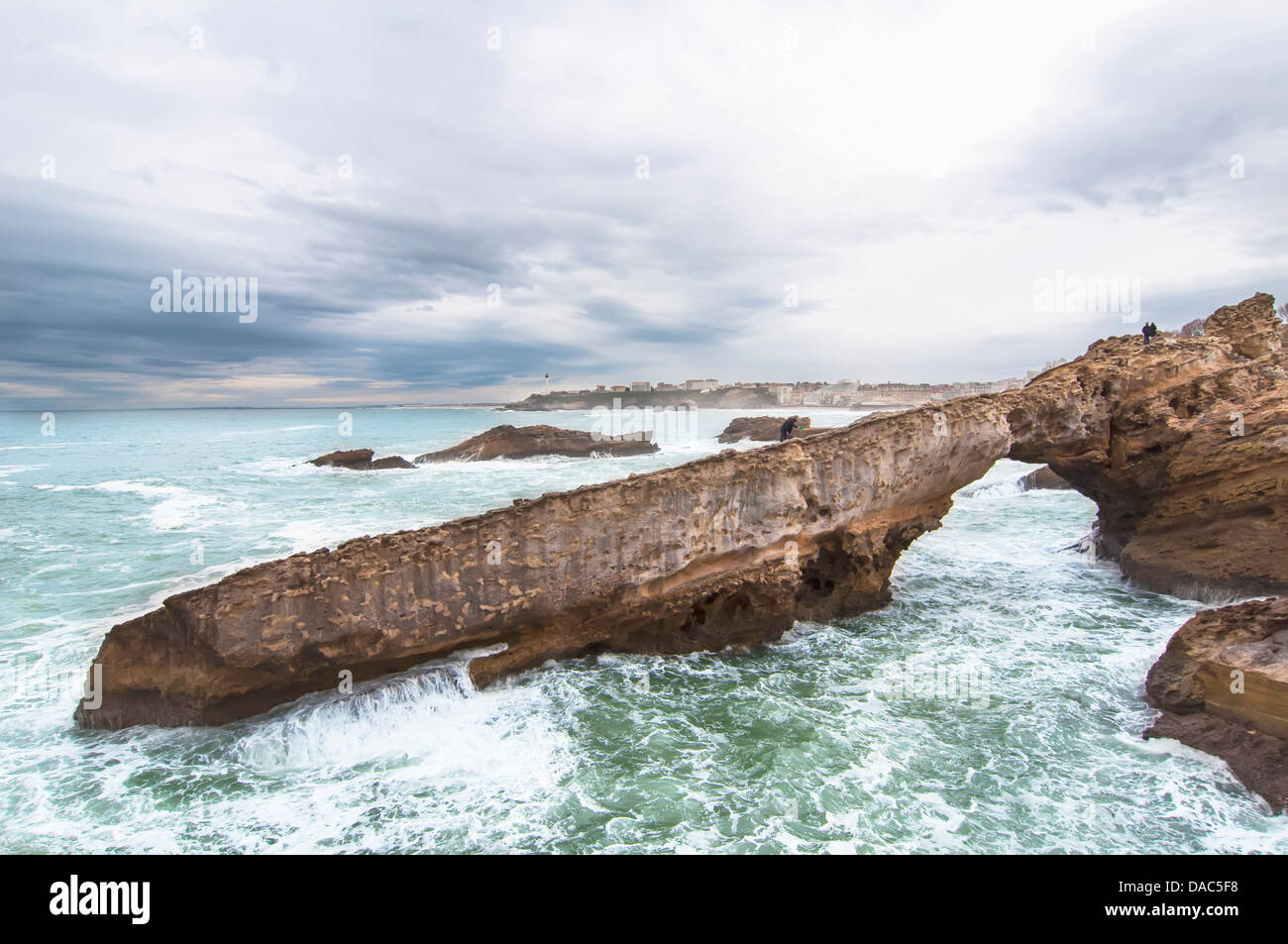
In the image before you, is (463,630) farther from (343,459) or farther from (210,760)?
(343,459)

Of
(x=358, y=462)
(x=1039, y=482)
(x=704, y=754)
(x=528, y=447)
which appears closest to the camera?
(x=704, y=754)

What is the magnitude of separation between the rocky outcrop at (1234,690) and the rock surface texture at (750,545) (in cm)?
20

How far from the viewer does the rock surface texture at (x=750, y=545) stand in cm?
770

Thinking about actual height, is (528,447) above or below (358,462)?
above

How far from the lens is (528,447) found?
42.4 metres

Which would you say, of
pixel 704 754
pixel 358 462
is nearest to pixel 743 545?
pixel 704 754

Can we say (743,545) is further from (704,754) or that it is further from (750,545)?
(704,754)

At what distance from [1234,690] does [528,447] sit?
39077 millimetres

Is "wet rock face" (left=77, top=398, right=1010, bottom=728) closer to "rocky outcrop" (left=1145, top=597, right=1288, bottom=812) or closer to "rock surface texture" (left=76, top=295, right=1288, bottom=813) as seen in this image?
"rock surface texture" (left=76, top=295, right=1288, bottom=813)

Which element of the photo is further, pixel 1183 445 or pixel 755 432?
pixel 755 432

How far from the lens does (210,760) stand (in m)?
6.99

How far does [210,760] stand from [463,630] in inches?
126
